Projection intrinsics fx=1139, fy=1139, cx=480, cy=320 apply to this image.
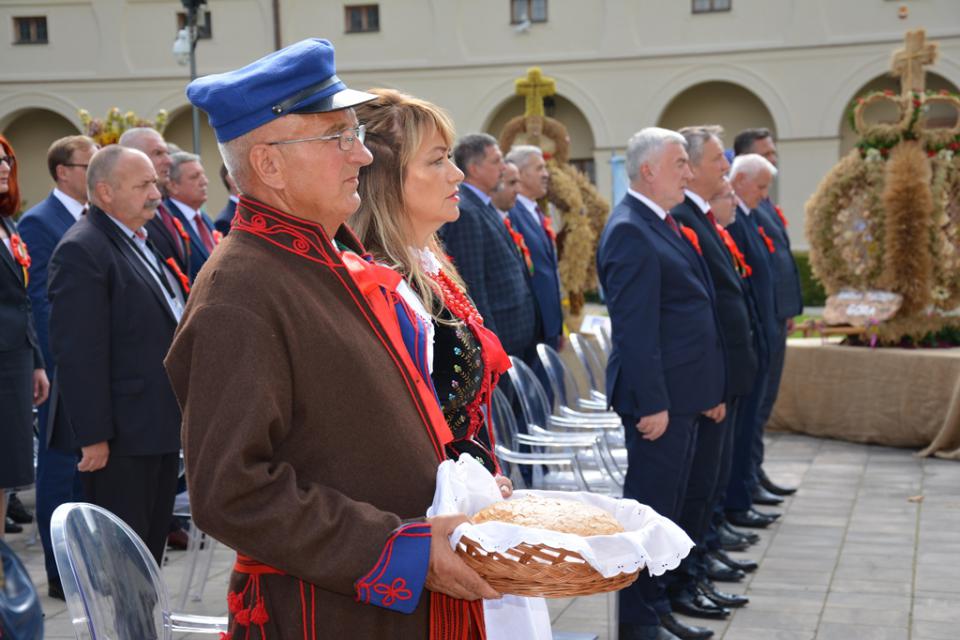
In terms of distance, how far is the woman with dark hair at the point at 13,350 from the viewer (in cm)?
468

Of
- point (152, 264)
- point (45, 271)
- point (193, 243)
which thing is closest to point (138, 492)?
point (152, 264)

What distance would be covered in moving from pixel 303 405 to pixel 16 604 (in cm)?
60

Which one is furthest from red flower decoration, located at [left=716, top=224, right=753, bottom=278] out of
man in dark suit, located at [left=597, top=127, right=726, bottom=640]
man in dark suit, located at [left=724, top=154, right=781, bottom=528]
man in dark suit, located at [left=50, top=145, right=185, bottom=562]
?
man in dark suit, located at [left=50, top=145, right=185, bottom=562]

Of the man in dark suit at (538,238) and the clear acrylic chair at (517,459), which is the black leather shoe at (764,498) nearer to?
the man in dark suit at (538,238)

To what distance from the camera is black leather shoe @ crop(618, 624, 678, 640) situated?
427 cm

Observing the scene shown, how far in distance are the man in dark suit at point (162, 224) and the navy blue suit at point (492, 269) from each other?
141 cm

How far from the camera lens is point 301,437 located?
1.85m

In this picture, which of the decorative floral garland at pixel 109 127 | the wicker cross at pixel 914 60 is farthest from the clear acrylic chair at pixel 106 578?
the wicker cross at pixel 914 60

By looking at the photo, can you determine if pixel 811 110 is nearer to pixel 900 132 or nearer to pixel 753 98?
pixel 753 98

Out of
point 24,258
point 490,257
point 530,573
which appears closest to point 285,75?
point 530,573

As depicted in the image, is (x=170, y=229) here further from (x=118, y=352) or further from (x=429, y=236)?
(x=429, y=236)

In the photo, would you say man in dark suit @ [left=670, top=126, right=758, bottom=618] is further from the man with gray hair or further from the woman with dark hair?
the woman with dark hair

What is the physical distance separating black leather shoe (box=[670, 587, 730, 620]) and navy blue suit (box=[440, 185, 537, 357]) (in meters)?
1.87

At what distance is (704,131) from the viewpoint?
5328 millimetres
